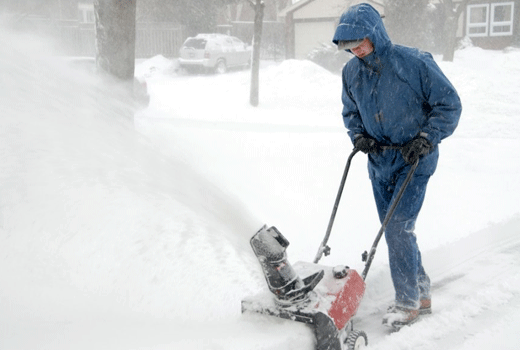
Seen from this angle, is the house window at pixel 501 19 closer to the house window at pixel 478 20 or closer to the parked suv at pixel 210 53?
the house window at pixel 478 20

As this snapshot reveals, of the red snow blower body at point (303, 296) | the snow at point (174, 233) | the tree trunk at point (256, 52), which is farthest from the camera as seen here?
the tree trunk at point (256, 52)

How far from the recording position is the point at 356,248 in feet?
15.4

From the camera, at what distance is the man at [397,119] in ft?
10.2

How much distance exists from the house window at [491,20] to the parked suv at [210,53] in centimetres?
1477

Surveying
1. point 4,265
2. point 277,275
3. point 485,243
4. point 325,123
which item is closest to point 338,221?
point 485,243

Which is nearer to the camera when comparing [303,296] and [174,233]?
[303,296]

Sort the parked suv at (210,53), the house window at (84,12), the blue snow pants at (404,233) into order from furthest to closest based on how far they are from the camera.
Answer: the house window at (84,12), the parked suv at (210,53), the blue snow pants at (404,233)

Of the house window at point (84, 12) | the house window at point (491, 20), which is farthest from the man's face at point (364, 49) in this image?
the house window at point (84, 12)

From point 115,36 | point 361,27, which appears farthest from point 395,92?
point 115,36

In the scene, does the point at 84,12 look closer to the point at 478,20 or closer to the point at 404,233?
the point at 478,20

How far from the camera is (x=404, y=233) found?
133 inches

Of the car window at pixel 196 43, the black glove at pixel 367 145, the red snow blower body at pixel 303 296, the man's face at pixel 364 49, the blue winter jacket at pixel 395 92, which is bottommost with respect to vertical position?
the red snow blower body at pixel 303 296

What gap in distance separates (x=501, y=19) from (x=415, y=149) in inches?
1224

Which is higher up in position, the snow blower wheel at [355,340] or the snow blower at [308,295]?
the snow blower at [308,295]
